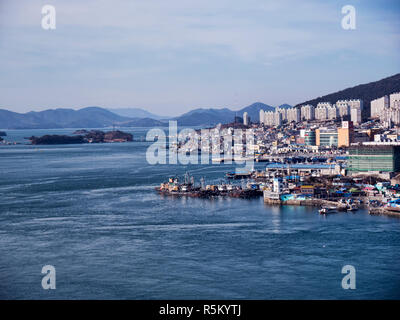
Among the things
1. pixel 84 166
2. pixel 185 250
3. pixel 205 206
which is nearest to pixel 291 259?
pixel 185 250

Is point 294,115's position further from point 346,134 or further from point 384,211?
point 384,211

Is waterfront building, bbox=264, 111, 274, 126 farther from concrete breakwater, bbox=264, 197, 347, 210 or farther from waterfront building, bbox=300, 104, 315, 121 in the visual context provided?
concrete breakwater, bbox=264, 197, 347, 210

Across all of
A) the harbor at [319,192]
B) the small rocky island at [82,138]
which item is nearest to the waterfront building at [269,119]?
the small rocky island at [82,138]

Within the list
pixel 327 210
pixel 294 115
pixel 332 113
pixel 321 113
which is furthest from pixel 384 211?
pixel 294 115

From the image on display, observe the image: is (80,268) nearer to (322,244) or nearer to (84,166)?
(322,244)

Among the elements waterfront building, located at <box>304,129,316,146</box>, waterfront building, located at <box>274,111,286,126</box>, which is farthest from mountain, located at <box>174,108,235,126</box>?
waterfront building, located at <box>304,129,316,146</box>

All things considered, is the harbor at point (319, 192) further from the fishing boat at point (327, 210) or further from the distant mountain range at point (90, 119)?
the distant mountain range at point (90, 119)
